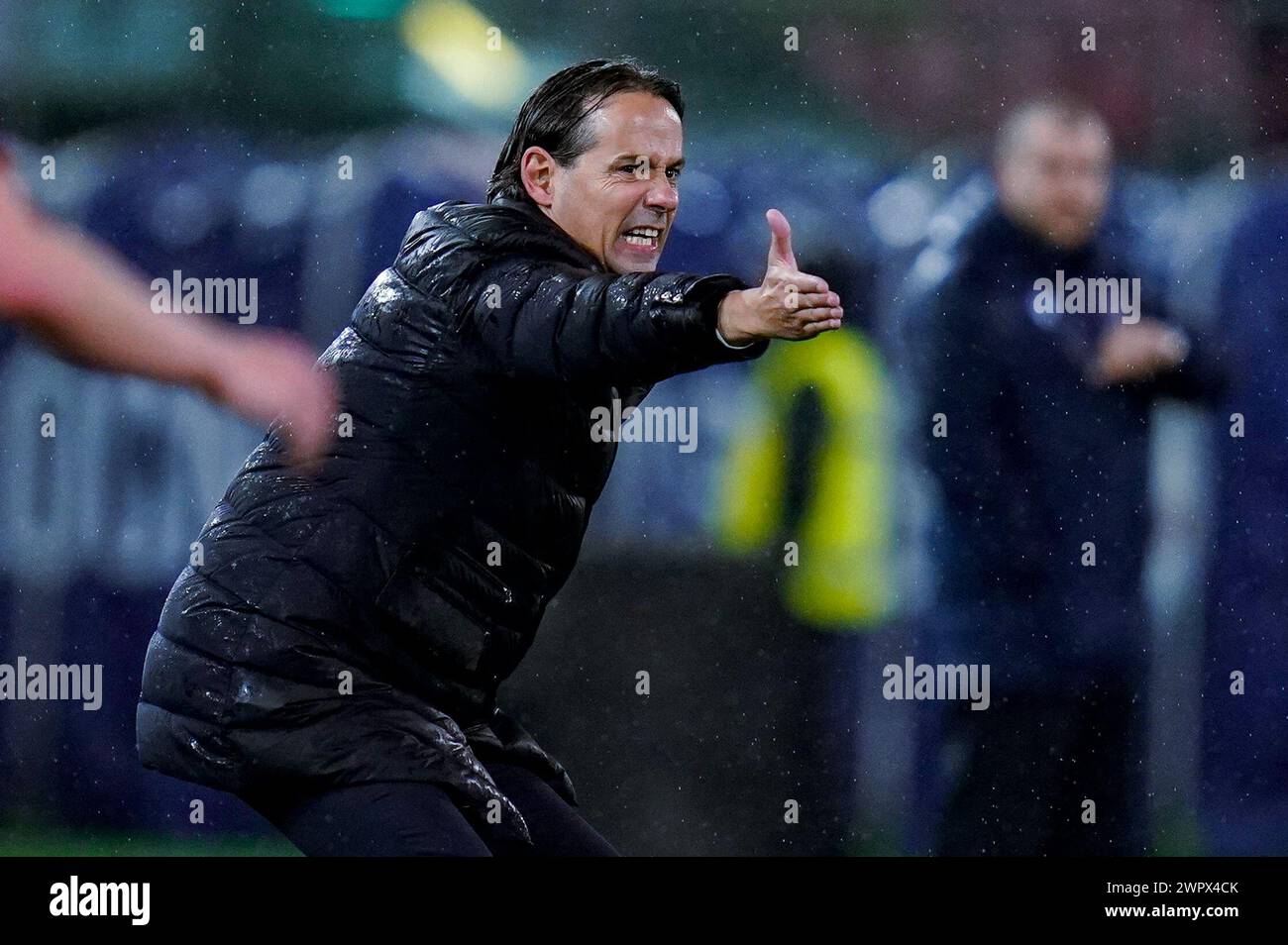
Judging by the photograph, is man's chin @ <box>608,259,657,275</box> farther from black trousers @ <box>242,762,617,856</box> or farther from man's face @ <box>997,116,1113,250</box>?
man's face @ <box>997,116,1113,250</box>

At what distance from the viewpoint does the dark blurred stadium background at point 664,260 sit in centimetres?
425

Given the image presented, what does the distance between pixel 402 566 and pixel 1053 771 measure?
2.11 meters

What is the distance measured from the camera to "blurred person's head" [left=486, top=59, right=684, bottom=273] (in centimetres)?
321

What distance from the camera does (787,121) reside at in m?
4.33

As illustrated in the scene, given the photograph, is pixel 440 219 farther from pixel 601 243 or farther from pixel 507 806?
pixel 507 806

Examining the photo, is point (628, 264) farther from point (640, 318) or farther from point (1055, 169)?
point (1055, 169)

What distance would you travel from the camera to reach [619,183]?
321cm

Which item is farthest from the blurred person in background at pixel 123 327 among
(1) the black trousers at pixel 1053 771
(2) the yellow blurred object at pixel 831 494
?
(1) the black trousers at pixel 1053 771

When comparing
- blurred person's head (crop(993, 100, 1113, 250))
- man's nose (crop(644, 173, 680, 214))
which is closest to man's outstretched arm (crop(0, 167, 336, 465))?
man's nose (crop(644, 173, 680, 214))

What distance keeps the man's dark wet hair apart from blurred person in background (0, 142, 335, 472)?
1.11 meters

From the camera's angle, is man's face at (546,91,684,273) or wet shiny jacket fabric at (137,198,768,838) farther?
man's face at (546,91,684,273)

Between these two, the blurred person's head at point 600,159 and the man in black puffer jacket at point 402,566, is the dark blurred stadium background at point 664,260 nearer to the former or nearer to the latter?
the blurred person's head at point 600,159

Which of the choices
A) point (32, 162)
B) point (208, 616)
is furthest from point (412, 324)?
point (32, 162)
